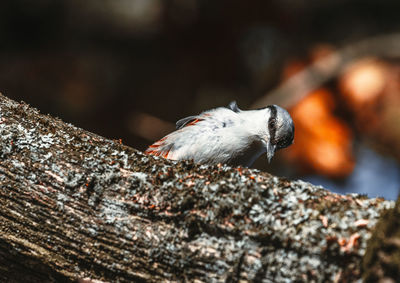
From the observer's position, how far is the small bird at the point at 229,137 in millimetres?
2500

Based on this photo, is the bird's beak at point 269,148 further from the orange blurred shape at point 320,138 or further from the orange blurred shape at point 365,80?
the orange blurred shape at point 365,80

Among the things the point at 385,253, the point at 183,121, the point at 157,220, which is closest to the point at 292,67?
the point at 183,121

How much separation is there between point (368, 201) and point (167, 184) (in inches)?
25.5

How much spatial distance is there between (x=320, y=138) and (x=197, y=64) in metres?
1.74

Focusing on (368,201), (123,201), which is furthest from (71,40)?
(368,201)

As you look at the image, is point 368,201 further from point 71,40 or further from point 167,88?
point 71,40

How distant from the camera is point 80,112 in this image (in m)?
5.13

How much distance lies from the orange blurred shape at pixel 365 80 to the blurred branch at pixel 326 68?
0.10 meters

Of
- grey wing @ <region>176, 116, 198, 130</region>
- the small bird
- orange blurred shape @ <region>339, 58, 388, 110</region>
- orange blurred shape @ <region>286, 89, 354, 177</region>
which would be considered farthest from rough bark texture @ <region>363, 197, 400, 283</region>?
orange blurred shape @ <region>339, 58, 388, 110</region>

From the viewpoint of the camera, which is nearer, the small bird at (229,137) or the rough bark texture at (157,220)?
the rough bark texture at (157,220)

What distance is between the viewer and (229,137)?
8.32 ft

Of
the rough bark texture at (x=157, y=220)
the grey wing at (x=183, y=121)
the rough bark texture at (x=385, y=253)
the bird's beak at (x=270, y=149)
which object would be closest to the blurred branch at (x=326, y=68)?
the grey wing at (x=183, y=121)

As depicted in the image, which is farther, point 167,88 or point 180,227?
point 167,88

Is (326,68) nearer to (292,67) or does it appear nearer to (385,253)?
(292,67)
